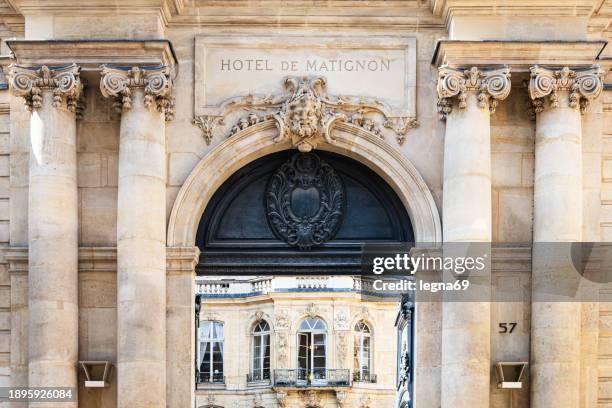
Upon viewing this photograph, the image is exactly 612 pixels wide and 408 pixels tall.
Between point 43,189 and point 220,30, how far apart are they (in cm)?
342

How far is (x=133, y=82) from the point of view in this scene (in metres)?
20.4

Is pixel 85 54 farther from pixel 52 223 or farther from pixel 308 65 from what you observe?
pixel 308 65

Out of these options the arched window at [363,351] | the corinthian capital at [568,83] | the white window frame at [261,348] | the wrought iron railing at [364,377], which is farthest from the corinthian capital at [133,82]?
the arched window at [363,351]

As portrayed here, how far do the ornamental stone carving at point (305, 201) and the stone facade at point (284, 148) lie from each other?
49cm

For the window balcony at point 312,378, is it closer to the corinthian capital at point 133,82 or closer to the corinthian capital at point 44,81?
the corinthian capital at point 133,82

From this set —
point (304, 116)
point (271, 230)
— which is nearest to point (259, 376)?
point (271, 230)

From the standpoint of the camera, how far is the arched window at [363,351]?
56.1 m

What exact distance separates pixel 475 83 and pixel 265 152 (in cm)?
318

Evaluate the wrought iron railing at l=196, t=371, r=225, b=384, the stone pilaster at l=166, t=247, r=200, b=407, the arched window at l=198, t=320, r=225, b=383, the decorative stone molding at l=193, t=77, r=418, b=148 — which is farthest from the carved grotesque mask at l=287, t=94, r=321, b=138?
the arched window at l=198, t=320, r=225, b=383

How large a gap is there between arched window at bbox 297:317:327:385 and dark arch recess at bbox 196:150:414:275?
111 feet

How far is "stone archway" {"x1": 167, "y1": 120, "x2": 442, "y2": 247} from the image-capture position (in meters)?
20.9

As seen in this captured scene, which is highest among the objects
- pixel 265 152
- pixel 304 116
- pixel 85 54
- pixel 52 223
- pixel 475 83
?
pixel 85 54

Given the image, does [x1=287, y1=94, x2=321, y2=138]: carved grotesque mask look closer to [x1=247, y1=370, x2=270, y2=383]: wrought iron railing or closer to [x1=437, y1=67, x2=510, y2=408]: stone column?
[x1=437, y1=67, x2=510, y2=408]: stone column

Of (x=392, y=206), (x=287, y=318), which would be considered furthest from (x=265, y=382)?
(x=392, y=206)
